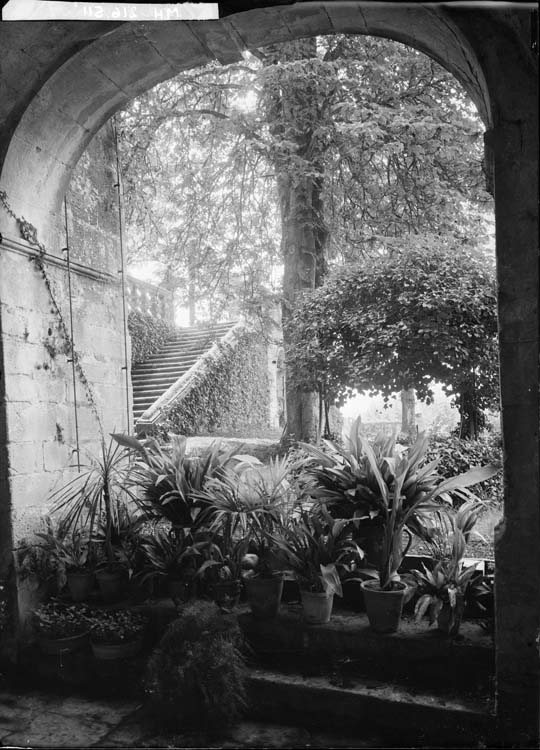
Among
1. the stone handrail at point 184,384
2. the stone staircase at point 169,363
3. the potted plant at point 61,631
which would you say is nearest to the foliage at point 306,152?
the stone handrail at point 184,384

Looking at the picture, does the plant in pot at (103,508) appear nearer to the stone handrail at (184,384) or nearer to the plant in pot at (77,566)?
the plant in pot at (77,566)

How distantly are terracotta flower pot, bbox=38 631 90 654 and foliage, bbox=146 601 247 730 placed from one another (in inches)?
24.4

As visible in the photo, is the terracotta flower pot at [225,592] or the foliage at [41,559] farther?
the foliage at [41,559]

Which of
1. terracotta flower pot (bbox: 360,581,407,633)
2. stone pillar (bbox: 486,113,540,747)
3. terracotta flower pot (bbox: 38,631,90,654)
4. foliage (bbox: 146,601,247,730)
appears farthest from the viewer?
terracotta flower pot (bbox: 38,631,90,654)

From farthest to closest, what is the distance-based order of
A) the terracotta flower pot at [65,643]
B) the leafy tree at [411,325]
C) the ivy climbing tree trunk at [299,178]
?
the ivy climbing tree trunk at [299,178] < the leafy tree at [411,325] < the terracotta flower pot at [65,643]

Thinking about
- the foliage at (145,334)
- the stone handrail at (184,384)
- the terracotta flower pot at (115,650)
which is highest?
the foliage at (145,334)

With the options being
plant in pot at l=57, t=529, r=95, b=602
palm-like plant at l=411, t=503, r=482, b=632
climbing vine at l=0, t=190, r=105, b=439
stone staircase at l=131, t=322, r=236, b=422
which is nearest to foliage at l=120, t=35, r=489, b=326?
stone staircase at l=131, t=322, r=236, b=422

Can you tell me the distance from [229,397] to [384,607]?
10133 mm

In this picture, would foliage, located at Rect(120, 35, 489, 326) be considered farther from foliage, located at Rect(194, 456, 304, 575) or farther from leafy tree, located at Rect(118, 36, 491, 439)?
foliage, located at Rect(194, 456, 304, 575)

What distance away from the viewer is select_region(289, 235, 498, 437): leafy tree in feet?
21.6

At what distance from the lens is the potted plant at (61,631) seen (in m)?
3.69

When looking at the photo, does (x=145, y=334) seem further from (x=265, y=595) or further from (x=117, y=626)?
(x=265, y=595)

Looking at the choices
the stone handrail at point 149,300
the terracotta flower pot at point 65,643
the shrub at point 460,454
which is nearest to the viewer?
the terracotta flower pot at point 65,643

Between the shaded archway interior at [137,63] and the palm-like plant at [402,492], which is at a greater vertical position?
the shaded archway interior at [137,63]
